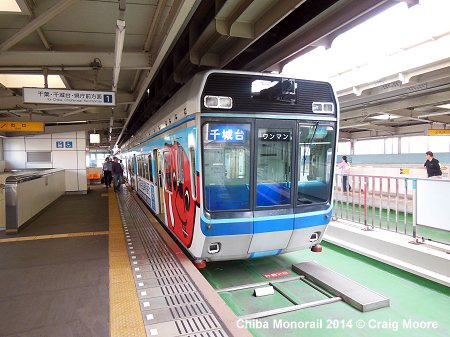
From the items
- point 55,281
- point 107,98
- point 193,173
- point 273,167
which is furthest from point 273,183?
point 107,98

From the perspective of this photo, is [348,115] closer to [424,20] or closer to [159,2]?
[424,20]

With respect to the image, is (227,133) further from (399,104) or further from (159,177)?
(399,104)

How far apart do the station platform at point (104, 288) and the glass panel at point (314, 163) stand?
190 centimetres

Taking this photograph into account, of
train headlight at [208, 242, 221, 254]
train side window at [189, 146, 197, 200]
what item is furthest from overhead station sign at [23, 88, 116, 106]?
train headlight at [208, 242, 221, 254]

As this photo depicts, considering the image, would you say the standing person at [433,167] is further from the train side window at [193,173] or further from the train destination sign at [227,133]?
the train side window at [193,173]

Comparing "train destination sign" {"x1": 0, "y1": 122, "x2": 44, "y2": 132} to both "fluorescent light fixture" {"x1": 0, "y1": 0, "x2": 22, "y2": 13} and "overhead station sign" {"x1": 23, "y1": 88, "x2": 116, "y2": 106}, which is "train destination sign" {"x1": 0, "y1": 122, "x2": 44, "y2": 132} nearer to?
"overhead station sign" {"x1": 23, "y1": 88, "x2": 116, "y2": 106}

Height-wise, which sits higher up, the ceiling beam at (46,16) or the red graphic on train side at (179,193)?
the ceiling beam at (46,16)

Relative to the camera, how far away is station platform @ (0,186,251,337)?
286cm

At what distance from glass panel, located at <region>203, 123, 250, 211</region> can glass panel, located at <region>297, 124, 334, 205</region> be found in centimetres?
83

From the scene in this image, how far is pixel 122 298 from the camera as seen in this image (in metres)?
3.36

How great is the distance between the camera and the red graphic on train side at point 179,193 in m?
4.45

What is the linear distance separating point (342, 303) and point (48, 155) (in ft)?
42.8

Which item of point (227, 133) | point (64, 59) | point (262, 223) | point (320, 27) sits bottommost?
point (262, 223)

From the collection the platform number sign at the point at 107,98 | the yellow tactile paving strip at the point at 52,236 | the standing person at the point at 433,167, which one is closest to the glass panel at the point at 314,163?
the yellow tactile paving strip at the point at 52,236
